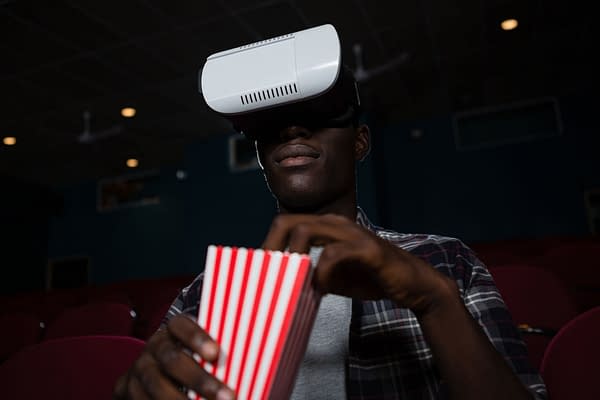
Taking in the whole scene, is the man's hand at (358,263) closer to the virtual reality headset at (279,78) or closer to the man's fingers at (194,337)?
the man's fingers at (194,337)

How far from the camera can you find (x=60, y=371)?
672 millimetres

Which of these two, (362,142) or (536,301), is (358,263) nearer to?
(362,142)

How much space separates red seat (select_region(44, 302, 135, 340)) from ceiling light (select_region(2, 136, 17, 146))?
4622mm

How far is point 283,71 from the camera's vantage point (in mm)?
552

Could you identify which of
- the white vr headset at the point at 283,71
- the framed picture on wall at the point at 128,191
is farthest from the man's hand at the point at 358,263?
the framed picture on wall at the point at 128,191

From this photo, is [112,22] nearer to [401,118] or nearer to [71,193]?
[401,118]

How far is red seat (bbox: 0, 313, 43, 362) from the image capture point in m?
1.66

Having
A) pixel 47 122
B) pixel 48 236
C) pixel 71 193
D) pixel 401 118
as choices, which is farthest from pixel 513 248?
pixel 48 236

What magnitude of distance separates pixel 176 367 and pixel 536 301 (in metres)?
1.14

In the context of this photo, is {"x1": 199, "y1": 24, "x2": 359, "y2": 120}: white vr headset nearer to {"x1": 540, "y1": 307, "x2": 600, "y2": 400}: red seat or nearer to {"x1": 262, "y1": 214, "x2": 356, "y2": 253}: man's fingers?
{"x1": 262, "y1": 214, "x2": 356, "y2": 253}: man's fingers

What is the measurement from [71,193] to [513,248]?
23.2ft

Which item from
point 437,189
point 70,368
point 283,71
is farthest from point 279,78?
point 437,189

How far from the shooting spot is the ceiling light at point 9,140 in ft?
17.8

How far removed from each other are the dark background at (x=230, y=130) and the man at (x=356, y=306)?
3.01 meters
